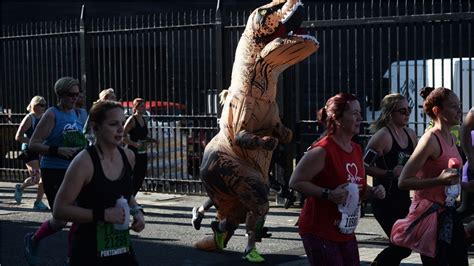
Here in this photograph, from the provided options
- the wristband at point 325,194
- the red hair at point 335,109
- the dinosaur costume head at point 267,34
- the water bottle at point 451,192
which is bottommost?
the water bottle at point 451,192

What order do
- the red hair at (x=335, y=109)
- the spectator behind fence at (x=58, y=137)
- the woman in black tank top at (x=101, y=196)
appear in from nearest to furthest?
1. the woman in black tank top at (x=101, y=196)
2. the red hair at (x=335, y=109)
3. the spectator behind fence at (x=58, y=137)

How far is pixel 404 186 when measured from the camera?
6082 mm

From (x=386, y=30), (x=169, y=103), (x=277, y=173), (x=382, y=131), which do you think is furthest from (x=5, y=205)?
(x=382, y=131)

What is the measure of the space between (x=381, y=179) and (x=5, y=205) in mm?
7795

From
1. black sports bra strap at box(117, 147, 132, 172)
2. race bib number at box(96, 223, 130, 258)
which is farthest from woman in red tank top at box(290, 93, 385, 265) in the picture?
race bib number at box(96, 223, 130, 258)

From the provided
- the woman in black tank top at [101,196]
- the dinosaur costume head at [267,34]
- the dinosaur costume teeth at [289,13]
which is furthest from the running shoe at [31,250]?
the dinosaur costume teeth at [289,13]

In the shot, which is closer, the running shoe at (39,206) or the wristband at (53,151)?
the wristband at (53,151)

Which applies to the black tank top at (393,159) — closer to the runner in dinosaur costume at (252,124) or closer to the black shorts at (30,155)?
the runner in dinosaur costume at (252,124)

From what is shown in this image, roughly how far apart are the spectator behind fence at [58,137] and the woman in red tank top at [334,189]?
10.7ft

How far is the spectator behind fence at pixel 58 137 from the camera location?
8.45 meters

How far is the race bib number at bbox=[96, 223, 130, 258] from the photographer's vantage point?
5.11 metres

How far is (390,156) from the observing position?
743 centimetres

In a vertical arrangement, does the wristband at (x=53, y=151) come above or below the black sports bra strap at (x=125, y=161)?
below

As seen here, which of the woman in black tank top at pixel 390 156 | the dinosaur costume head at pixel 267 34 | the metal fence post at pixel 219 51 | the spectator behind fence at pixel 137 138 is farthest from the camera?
the metal fence post at pixel 219 51
